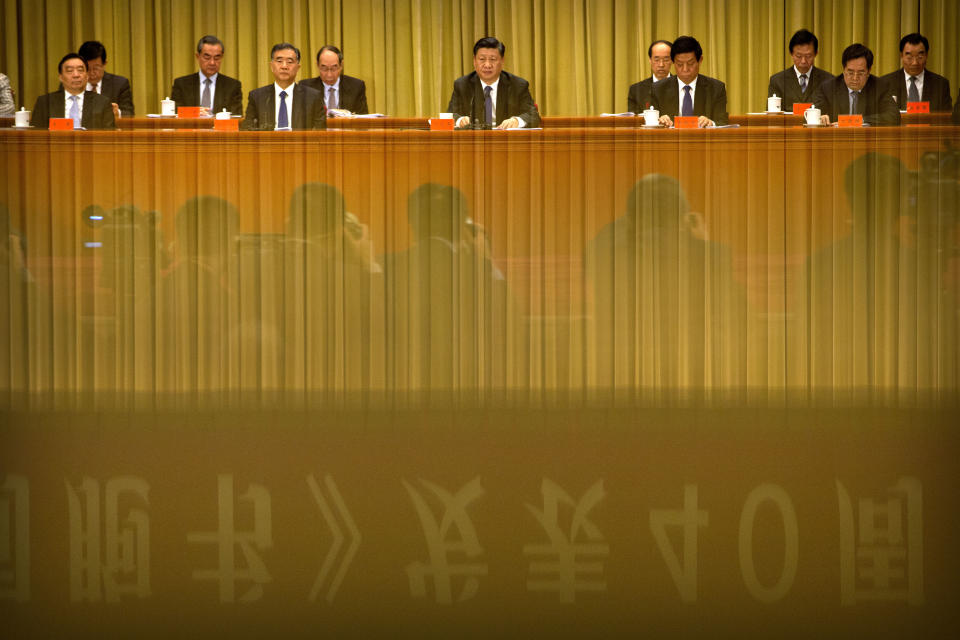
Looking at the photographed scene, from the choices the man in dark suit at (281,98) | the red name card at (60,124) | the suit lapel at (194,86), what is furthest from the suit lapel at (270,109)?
the red name card at (60,124)

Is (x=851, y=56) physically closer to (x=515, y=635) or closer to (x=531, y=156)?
(x=531, y=156)

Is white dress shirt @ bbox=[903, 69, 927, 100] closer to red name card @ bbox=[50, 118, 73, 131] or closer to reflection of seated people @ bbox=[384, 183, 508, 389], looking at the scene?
reflection of seated people @ bbox=[384, 183, 508, 389]

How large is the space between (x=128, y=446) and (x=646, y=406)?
1262mm

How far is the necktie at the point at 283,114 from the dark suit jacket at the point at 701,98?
1590 mm

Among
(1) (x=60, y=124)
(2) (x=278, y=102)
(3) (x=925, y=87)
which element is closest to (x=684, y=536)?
(1) (x=60, y=124)

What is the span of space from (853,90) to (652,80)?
A: 95 cm

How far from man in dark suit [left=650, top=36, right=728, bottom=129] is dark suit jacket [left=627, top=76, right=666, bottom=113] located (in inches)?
6.0

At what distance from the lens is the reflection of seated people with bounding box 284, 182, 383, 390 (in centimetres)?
259

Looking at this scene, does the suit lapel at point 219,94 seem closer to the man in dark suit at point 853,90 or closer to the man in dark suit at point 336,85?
the man in dark suit at point 336,85

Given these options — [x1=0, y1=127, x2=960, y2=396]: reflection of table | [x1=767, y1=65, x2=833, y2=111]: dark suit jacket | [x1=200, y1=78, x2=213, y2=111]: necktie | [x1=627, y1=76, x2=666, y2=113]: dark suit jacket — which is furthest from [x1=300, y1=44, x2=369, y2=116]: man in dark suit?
[x1=0, y1=127, x2=960, y2=396]: reflection of table

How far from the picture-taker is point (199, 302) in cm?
258

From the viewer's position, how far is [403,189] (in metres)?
2.63

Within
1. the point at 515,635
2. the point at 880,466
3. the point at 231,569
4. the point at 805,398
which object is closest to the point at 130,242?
the point at 231,569

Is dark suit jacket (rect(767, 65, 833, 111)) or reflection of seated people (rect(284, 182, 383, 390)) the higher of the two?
dark suit jacket (rect(767, 65, 833, 111))
